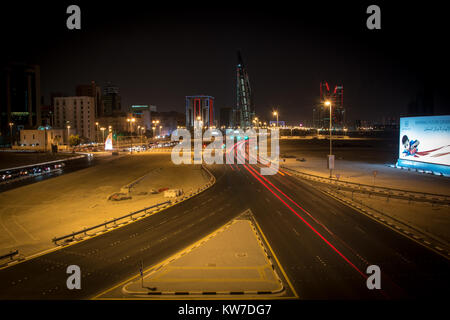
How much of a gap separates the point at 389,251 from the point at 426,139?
26.9 metres

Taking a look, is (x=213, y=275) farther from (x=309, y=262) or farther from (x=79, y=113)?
(x=79, y=113)

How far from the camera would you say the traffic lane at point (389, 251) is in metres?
10.4

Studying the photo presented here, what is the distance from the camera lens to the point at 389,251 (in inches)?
510

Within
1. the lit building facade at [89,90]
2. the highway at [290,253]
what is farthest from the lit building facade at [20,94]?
the highway at [290,253]

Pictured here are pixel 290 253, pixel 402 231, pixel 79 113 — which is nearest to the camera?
pixel 290 253

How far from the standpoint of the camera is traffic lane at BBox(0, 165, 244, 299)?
1036cm

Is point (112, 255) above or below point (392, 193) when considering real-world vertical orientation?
below

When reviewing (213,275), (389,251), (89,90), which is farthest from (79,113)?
(389,251)

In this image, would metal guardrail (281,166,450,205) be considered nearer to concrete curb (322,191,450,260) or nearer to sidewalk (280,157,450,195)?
sidewalk (280,157,450,195)

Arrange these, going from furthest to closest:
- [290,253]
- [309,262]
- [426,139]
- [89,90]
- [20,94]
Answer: [89,90]
[20,94]
[426,139]
[290,253]
[309,262]

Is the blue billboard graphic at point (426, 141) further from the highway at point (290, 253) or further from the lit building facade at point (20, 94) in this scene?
the lit building facade at point (20, 94)

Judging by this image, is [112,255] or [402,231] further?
[402,231]

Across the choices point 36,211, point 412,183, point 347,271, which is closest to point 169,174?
point 36,211

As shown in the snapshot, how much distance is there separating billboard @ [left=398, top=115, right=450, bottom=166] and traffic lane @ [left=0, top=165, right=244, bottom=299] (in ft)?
82.8
